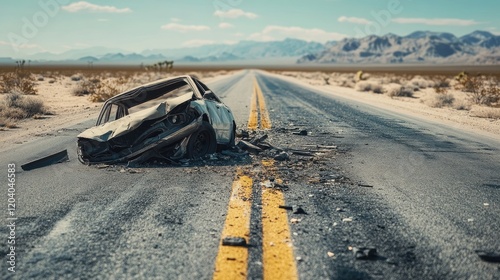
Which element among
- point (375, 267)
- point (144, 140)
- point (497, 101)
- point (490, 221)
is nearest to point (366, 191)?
point (490, 221)

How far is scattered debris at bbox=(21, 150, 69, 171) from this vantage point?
5823 millimetres

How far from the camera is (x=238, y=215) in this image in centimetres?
372

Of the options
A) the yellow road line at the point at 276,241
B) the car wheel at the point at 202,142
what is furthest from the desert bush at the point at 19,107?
the yellow road line at the point at 276,241

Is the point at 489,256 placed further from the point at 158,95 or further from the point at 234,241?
the point at 158,95

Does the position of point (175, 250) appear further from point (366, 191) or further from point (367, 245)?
point (366, 191)

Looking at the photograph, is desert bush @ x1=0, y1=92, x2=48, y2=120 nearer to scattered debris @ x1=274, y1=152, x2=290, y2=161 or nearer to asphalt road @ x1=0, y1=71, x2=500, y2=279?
asphalt road @ x1=0, y1=71, x2=500, y2=279

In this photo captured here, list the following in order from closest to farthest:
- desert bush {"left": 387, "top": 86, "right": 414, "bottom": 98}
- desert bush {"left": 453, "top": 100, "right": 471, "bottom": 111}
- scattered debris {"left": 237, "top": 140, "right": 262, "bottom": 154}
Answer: scattered debris {"left": 237, "top": 140, "right": 262, "bottom": 154}, desert bush {"left": 453, "top": 100, "right": 471, "bottom": 111}, desert bush {"left": 387, "top": 86, "right": 414, "bottom": 98}

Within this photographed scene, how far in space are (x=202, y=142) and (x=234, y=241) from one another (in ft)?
10.9

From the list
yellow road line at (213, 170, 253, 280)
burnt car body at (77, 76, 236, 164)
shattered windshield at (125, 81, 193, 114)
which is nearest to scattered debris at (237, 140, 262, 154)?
burnt car body at (77, 76, 236, 164)

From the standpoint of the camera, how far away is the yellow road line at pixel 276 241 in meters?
2.63

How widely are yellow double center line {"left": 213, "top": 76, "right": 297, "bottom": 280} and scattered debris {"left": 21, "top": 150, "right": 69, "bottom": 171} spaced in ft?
9.95

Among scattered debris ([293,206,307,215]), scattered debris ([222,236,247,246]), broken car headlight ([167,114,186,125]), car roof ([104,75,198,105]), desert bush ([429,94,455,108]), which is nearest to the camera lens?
scattered debris ([222,236,247,246])

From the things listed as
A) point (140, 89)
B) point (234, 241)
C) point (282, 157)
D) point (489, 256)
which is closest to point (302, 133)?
point (282, 157)

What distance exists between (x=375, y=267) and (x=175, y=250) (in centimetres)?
138
